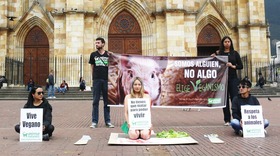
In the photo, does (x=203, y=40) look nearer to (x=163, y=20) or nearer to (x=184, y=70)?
(x=163, y=20)

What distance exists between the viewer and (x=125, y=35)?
27.9m

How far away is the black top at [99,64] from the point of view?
901cm

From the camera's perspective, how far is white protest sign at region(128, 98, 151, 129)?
22.0 feet

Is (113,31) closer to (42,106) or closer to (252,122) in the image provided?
(42,106)

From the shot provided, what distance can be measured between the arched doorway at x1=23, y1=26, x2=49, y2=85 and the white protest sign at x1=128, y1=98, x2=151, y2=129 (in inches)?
903

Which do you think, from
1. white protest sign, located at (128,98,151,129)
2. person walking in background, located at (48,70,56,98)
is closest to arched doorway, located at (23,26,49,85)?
person walking in background, located at (48,70,56,98)

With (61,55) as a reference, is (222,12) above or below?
above

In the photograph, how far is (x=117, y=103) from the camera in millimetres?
9141

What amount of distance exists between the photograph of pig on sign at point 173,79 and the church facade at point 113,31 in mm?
16004

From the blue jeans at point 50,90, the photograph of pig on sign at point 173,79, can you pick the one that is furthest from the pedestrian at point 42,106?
the blue jeans at point 50,90

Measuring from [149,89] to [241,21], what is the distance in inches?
846

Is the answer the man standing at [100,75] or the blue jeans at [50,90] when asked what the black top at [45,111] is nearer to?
the man standing at [100,75]

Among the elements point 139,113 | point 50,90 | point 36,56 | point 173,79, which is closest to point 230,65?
point 173,79

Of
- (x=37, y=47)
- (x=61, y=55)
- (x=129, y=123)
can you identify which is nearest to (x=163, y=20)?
(x=61, y=55)
